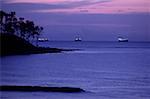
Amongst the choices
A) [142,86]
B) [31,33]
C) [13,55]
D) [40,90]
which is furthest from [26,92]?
[31,33]

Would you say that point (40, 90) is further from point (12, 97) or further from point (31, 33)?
point (31, 33)

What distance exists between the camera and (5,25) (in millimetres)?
90562

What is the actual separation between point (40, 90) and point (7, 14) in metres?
66.1

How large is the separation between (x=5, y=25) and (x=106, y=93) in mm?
62458

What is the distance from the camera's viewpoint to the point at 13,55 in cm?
8300

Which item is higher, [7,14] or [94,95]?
[7,14]

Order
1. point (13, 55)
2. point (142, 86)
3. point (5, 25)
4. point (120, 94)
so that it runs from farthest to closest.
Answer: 1. point (5, 25)
2. point (13, 55)
3. point (142, 86)
4. point (120, 94)

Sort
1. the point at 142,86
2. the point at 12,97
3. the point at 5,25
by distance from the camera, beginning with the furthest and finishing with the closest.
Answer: the point at 5,25
the point at 142,86
the point at 12,97

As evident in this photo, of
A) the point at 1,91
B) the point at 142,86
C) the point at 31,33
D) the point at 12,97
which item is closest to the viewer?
the point at 12,97

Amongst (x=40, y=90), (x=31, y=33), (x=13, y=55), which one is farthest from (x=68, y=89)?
(x=31, y=33)

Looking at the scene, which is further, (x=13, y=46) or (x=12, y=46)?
(x=13, y=46)

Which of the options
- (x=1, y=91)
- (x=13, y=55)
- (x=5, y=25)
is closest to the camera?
(x=1, y=91)

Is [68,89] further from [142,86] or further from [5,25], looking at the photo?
[5,25]

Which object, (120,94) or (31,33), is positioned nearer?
(120,94)
